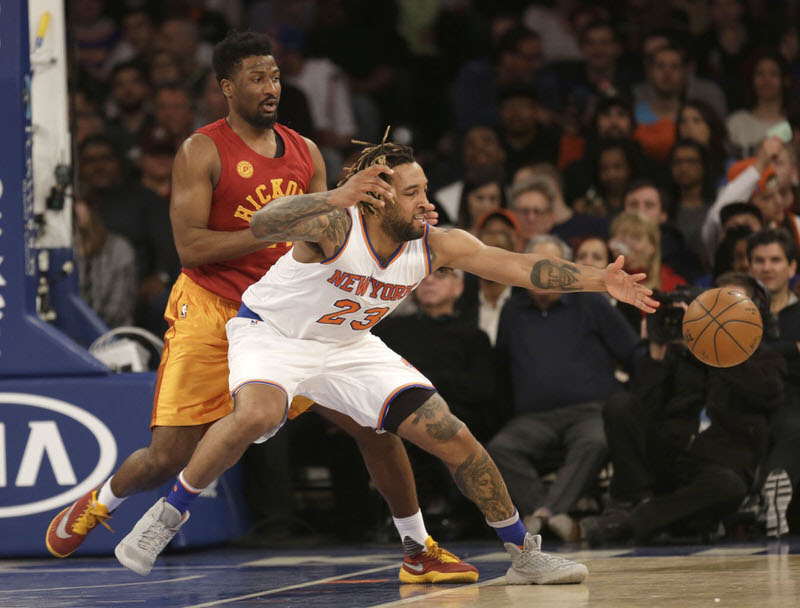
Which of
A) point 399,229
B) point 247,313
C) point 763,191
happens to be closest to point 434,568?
point 247,313

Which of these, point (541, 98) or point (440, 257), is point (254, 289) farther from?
point (541, 98)

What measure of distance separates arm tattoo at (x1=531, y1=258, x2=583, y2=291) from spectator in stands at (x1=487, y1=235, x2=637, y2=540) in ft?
8.36

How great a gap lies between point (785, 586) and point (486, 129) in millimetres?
6448

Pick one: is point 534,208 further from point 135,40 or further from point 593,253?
point 135,40

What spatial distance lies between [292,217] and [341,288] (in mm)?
461

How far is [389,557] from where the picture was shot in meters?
7.07

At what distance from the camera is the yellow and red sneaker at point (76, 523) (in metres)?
6.14

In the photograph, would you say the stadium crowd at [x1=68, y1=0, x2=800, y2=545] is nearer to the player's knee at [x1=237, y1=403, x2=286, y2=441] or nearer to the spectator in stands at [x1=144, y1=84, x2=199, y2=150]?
the spectator in stands at [x1=144, y1=84, x2=199, y2=150]

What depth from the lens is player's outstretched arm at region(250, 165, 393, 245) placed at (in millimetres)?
4953

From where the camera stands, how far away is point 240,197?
608 centimetres

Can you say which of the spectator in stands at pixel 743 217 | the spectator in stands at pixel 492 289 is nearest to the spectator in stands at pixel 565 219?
the spectator in stands at pixel 492 289

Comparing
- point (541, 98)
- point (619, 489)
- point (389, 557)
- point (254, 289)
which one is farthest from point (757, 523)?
point (541, 98)

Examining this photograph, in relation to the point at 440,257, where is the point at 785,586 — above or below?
below

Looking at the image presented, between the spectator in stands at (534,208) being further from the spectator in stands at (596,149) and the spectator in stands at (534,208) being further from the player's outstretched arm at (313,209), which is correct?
the player's outstretched arm at (313,209)
